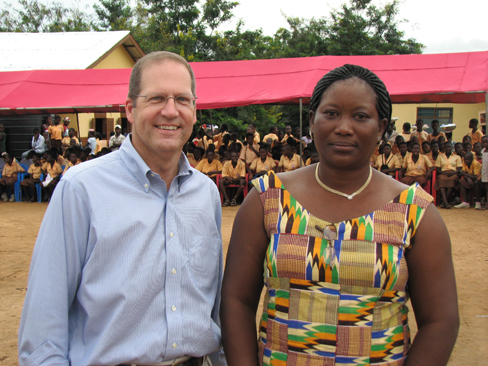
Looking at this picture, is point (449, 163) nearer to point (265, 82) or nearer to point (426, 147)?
point (426, 147)

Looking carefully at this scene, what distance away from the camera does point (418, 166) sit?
10.8 m

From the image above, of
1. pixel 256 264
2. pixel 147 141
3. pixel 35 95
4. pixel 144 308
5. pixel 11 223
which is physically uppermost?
pixel 35 95

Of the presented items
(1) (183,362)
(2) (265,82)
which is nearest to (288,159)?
(2) (265,82)

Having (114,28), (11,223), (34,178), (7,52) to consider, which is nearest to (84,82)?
(34,178)

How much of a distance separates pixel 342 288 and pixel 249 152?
11.3 metres

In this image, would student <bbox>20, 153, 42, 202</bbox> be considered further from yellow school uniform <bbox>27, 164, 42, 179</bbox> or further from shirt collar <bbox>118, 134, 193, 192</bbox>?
shirt collar <bbox>118, 134, 193, 192</bbox>

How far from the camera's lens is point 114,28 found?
35.9 metres

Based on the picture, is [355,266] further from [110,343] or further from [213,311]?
[110,343]

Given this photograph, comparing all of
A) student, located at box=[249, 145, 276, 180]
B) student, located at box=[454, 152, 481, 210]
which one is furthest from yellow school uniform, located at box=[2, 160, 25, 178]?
student, located at box=[454, 152, 481, 210]

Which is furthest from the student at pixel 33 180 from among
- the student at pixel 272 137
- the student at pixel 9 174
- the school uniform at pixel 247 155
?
the student at pixel 272 137

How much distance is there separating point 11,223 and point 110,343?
8493 mm

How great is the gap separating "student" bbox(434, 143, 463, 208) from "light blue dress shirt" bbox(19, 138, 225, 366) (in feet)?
32.1

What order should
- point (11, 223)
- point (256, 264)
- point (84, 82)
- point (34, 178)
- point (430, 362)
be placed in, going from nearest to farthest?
point (430, 362) → point (256, 264) → point (11, 223) → point (34, 178) → point (84, 82)

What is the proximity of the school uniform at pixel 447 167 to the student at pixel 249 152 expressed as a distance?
463cm
